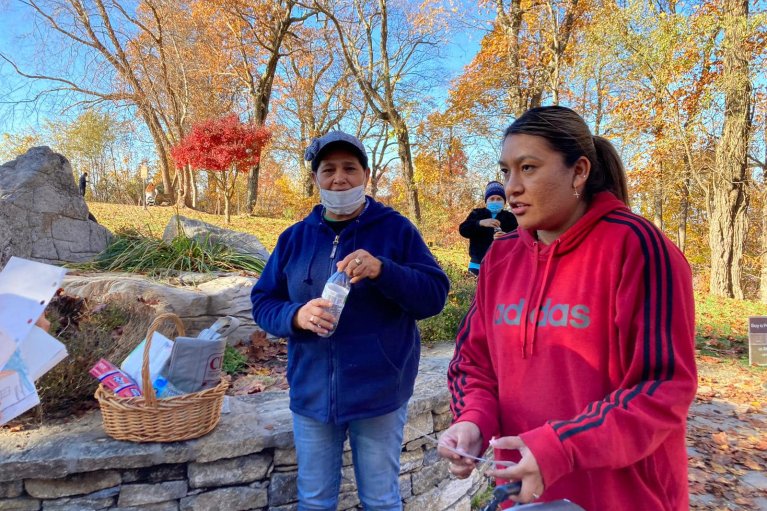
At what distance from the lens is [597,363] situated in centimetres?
110

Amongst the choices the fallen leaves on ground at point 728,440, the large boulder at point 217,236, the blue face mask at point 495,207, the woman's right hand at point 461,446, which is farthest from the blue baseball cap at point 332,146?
the large boulder at point 217,236

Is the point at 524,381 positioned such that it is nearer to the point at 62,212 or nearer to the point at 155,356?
the point at 155,356

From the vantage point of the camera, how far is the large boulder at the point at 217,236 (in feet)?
20.6

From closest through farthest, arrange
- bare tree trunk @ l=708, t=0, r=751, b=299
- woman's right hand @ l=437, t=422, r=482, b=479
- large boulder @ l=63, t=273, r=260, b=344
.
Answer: woman's right hand @ l=437, t=422, r=482, b=479 < large boulder @ l=63, t=273, r=260, b=344 < bare tree trunk @ l=708, t=0, r=751, b=299

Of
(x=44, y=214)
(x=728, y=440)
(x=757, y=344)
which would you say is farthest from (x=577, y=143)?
(x=757, y=344)

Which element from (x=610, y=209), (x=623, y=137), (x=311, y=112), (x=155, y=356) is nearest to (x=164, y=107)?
(x=311, y=112)

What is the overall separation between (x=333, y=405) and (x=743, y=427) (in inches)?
184

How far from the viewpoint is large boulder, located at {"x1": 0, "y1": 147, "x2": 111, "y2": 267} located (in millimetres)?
5293

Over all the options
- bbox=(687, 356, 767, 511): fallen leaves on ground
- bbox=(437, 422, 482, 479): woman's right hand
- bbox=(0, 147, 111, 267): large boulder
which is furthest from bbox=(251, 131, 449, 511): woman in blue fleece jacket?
bbox=(0, 147, 111, 267): large boulder

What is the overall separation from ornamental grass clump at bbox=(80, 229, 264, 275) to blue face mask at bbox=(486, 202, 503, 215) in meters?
2.90

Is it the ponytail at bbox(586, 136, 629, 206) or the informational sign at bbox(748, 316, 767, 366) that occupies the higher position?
the ponytail at bbox(586, 136, 629, 206)

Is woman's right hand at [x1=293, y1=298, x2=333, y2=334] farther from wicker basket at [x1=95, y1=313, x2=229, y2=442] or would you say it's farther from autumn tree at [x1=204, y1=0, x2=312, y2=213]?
autumn tree at [x1=204, y1=0, x2=312, y2=213]

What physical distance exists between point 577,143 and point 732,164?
40.1ft

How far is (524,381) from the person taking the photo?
4.03 ft
